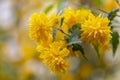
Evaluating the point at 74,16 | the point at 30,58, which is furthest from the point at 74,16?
the point at 30,58

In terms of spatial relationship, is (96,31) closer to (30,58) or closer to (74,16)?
(74,16)

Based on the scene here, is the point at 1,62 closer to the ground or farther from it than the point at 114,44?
farther from it

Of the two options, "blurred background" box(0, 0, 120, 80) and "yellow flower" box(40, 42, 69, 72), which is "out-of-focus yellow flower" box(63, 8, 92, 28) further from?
"blurred background" box(0, 0, 120, 80)

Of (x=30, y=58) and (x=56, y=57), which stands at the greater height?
(x=30, y=58)

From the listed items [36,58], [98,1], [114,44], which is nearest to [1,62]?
[36,58]

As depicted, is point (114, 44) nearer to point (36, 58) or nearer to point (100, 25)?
point (100, 25)

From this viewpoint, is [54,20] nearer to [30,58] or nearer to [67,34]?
[67,34]

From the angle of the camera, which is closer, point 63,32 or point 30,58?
point 63,32
